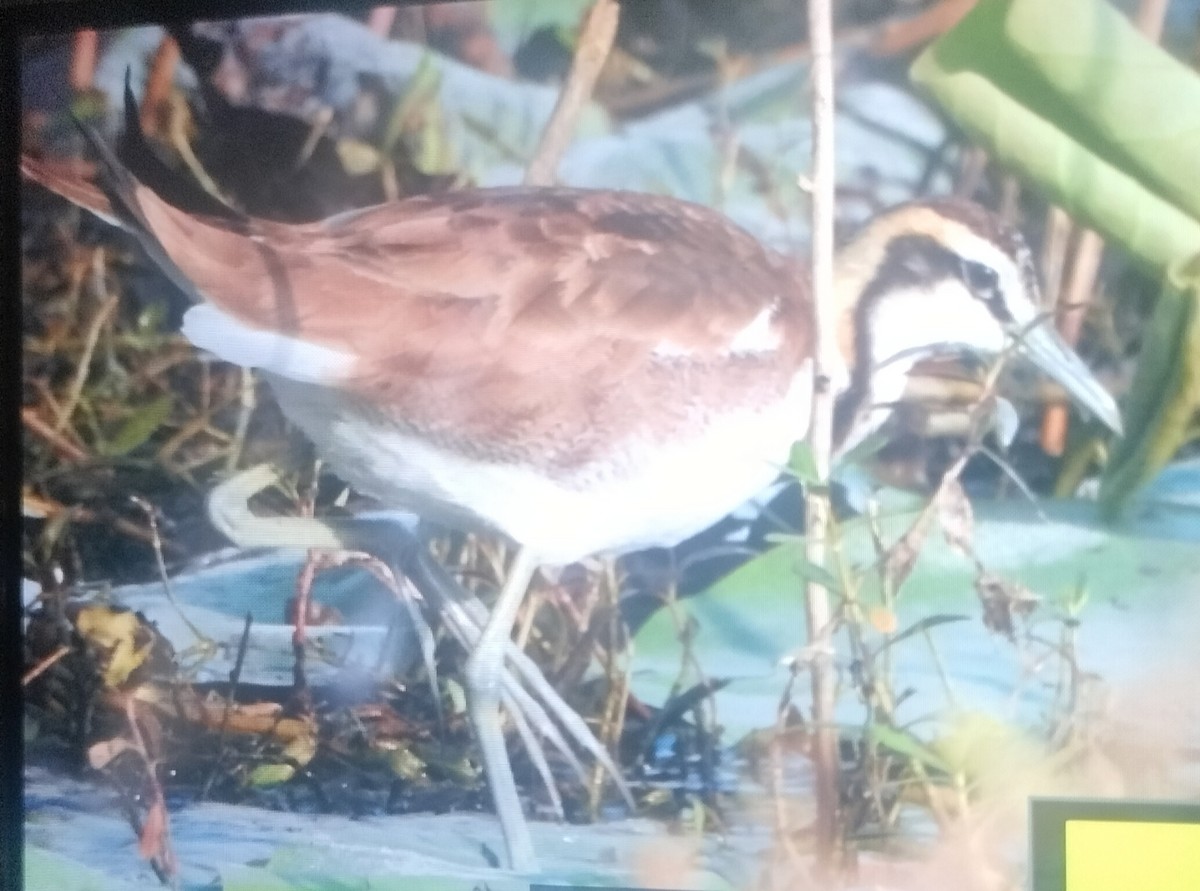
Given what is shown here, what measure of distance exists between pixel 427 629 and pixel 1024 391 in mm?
515

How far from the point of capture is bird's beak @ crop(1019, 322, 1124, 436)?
3.24 feet

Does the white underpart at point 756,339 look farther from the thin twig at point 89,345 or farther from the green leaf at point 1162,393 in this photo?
the thin twig at point 89,345

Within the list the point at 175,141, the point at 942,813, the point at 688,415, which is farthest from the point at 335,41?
the point at 942,813

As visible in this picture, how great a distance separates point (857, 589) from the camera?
1012 millimetres

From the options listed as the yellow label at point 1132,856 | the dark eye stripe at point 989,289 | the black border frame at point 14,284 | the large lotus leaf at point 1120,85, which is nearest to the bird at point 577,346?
the dark eye stripe at point 989,289

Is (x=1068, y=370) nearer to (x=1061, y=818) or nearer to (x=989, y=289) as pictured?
(x=989, y=289)

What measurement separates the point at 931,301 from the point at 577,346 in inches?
11.2

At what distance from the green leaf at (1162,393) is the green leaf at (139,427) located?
2.56 ft

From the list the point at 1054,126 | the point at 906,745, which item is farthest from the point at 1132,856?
the point at 1054,126

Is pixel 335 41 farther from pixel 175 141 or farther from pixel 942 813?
pixel 942 813

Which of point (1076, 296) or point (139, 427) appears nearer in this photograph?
point (1076, 296)

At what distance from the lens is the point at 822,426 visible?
3.35ft

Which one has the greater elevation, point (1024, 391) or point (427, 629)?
point (1024, 391)

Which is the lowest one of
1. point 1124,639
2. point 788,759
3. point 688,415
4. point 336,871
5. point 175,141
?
point 336,871
